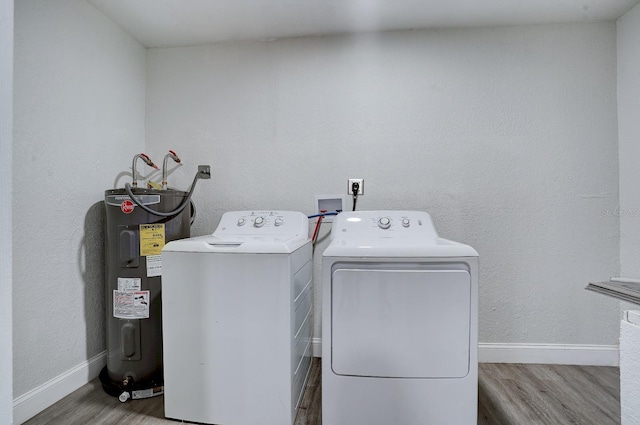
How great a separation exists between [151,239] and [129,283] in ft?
0.79

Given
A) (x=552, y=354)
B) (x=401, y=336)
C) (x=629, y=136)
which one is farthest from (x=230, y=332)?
(x=629, y=136)

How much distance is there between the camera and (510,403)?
1.47 m

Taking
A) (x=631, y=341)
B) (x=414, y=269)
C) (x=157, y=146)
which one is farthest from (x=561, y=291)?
(x=157, y=146)

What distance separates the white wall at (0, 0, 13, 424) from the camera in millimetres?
595

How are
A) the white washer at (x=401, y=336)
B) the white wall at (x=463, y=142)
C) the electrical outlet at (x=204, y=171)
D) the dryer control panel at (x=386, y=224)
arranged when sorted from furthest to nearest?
the electrical outlet at (x=204, y=171), the white wall at (x=463, y=142), the dryer control panel at (x=386, y=224), the white washer at (x=401, y=336)

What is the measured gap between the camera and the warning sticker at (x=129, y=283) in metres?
1.53

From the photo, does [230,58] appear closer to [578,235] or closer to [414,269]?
[414,269]

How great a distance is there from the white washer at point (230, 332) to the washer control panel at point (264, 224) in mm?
397

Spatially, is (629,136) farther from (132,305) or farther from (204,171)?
(132,305)

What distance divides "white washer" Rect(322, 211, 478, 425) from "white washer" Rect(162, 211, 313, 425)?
190 mm

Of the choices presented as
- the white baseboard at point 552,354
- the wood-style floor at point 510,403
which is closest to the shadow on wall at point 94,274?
the wood-style floor at point 510,403

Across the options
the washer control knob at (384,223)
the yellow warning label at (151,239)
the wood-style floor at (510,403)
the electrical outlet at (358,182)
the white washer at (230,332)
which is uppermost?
the electrical outlet at (358,182)

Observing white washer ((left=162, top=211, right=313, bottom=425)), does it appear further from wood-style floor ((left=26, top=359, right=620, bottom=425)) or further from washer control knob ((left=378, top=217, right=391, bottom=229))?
washer control knob ((left=378, top=217, right=391, bottom=229))

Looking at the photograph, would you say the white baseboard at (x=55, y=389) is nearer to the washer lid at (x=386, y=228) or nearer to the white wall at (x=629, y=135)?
the washer lid at (x=386, y=228)
